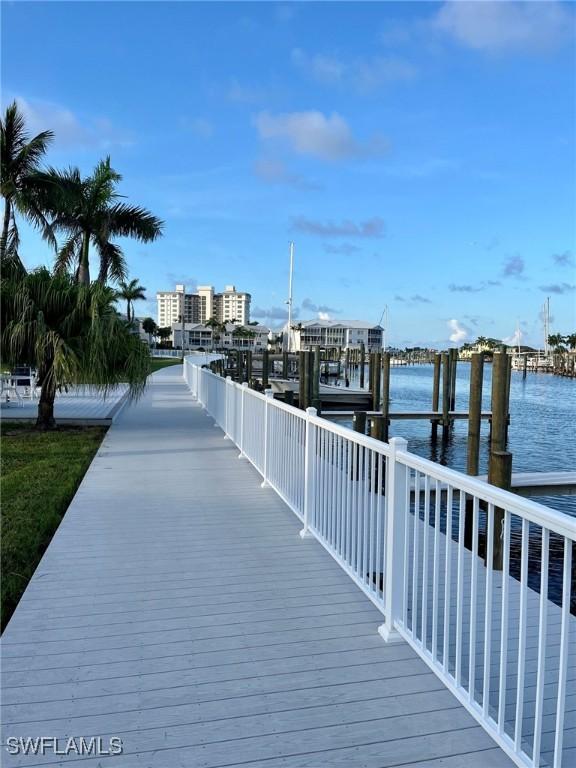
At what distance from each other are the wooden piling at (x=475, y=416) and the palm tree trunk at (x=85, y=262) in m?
12.4

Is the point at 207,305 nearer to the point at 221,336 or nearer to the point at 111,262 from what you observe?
the point at 221,336

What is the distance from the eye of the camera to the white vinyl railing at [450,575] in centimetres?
213

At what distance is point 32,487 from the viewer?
649 centimetres

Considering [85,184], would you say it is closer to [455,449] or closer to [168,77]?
[168,77]

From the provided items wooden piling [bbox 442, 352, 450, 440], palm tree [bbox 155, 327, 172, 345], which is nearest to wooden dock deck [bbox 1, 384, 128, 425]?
wooden piling [bbox 442, 352, 450, 440]

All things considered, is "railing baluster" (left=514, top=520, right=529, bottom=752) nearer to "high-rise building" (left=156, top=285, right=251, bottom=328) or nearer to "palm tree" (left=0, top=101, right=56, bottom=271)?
"palm tree" (left=0, top=101, right=56, bottom=271)

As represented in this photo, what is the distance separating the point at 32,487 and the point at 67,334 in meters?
3.93

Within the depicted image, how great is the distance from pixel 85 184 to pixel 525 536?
64.4 feet

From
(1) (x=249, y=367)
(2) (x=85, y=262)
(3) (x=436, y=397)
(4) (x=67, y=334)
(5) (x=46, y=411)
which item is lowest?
(3) (x=436, y=397)

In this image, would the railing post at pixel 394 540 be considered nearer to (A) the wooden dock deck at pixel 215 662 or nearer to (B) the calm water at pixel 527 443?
(A) the wooden dock deck at pixel 215 662

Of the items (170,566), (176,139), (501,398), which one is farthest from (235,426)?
(176,139)

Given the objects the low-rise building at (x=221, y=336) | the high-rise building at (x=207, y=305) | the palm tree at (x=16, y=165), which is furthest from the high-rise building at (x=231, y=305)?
the palm tree at (x=16, y=165)

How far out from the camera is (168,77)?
47.0ft

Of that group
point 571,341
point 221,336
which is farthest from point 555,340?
point 221,336
